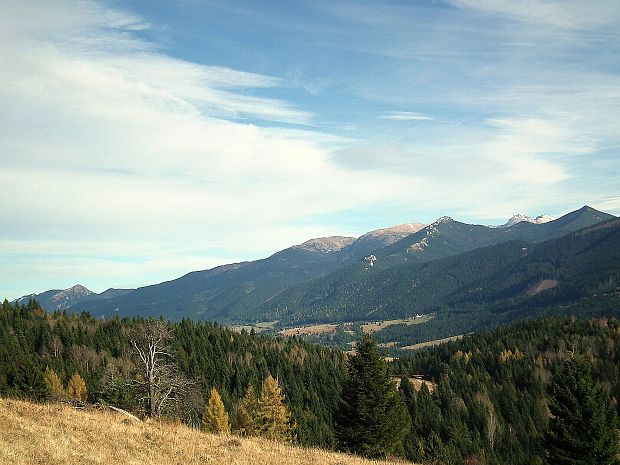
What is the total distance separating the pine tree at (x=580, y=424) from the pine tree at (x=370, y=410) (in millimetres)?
14833

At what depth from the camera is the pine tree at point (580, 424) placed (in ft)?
141

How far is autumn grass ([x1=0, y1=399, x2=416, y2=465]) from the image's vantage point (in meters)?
16.3

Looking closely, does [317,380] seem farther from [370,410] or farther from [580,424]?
[580,424]

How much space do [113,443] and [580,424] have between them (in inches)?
1713

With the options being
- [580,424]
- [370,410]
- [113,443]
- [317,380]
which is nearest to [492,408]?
[317,380]

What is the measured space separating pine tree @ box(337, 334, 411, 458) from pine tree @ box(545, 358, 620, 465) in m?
14.8

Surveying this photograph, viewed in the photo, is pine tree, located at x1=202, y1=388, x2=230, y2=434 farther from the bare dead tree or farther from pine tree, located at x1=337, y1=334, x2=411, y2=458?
the bare dead tree

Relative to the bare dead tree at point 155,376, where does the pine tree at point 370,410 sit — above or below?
below

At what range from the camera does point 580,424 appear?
4409cm

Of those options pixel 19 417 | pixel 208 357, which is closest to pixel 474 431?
pixel 208 357

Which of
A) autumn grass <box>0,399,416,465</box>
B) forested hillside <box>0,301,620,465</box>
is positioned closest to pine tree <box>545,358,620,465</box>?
autumn grass <box>0,399,416,465</box>

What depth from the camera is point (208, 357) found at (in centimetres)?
17938

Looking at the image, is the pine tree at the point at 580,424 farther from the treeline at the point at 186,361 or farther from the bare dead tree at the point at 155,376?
the treeline at the point at 186,361

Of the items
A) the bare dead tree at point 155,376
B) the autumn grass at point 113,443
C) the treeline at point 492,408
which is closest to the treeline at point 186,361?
the treeline at point 492,408
